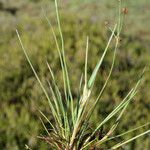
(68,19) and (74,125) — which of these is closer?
(74,125)

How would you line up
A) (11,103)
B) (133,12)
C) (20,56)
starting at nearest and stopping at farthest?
(11,103) → (20,56) → (133,12)

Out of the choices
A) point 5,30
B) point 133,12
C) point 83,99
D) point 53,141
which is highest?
point 83,99

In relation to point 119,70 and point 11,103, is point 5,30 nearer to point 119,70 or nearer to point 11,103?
point 119,70

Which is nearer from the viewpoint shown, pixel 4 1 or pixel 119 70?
pixel 119 70

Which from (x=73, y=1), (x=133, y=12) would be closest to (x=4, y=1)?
(x=73, y=1)

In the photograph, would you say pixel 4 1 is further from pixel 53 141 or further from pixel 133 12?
pixel 53 141

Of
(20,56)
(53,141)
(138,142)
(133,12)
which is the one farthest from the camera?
(133,12)

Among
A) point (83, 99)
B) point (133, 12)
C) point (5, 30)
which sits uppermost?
point (83, 99)

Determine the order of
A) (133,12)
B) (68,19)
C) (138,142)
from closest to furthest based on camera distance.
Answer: (138,142), (68,19), (133,12)

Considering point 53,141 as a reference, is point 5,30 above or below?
below

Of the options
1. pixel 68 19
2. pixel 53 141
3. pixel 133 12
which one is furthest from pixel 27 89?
pixel 133 12
